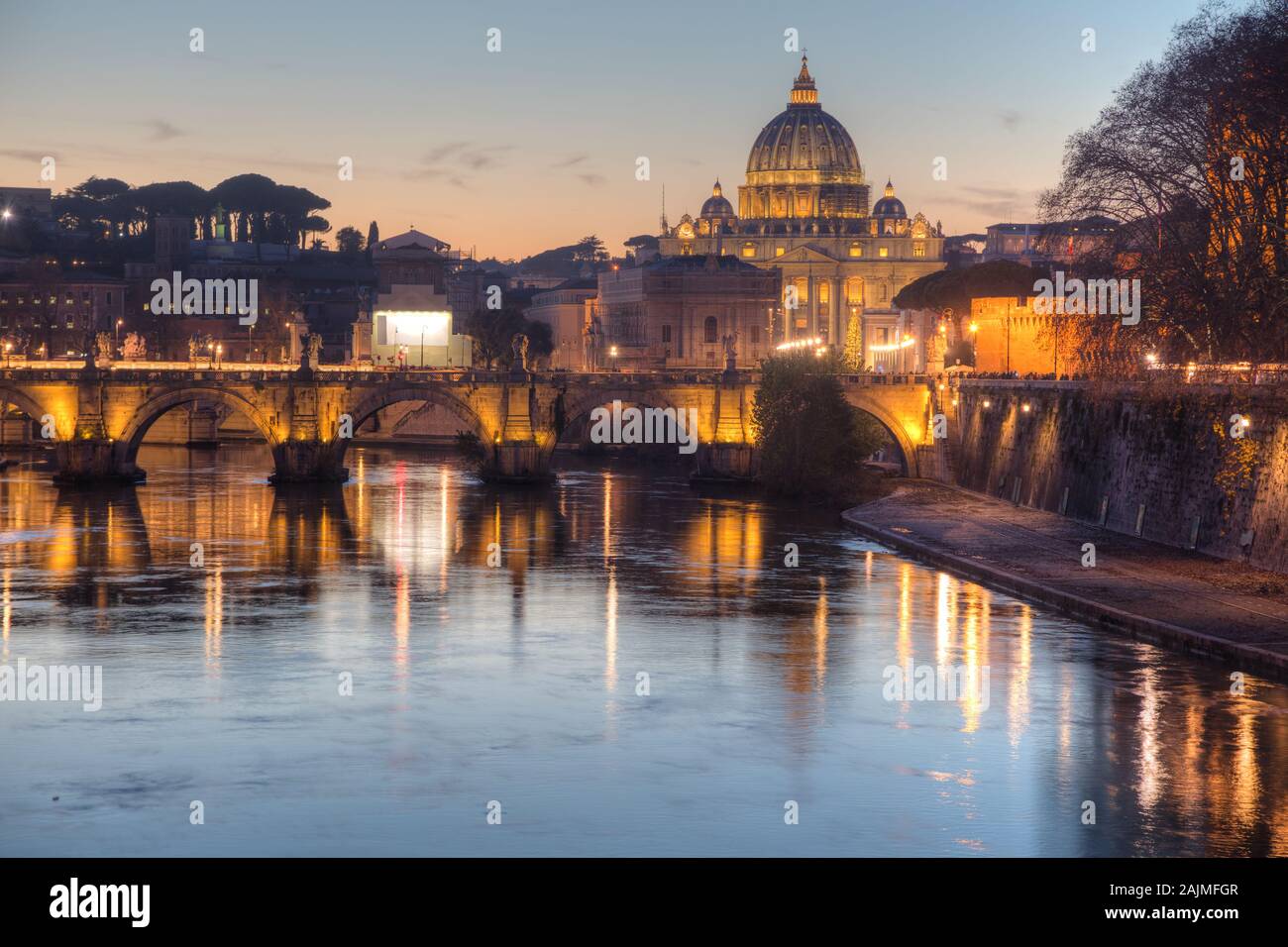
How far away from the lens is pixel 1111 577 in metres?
41.3

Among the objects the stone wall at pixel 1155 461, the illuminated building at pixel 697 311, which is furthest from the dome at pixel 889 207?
the stone wall at pixel 1155 461

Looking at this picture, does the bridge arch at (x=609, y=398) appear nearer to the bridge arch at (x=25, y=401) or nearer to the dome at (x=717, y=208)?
the bridge arch at (x=25, y=401)

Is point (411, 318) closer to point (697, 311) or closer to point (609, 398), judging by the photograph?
point (697, 311)

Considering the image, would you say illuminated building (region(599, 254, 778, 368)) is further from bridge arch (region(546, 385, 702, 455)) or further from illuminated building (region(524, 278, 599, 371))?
bridge arch (region(546, 385, 702, 455))

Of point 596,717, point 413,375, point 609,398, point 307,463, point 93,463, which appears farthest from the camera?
point 609,398

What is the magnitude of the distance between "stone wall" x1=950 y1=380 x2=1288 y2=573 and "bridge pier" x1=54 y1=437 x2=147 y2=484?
3536 cm

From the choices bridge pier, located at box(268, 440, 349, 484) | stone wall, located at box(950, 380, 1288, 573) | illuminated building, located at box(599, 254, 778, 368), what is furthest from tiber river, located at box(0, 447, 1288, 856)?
illuminated building, located at box(599, 254, 778, 368)

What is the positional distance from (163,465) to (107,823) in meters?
67.4

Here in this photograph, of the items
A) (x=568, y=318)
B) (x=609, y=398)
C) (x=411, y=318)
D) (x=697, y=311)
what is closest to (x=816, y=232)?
(x=568, y=318)

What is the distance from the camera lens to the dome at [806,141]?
7283 inches

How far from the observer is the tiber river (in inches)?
938

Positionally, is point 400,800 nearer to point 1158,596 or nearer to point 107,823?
point 107,823

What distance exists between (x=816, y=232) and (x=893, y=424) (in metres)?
107

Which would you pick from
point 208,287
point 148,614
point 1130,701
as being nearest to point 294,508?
point 148,614
